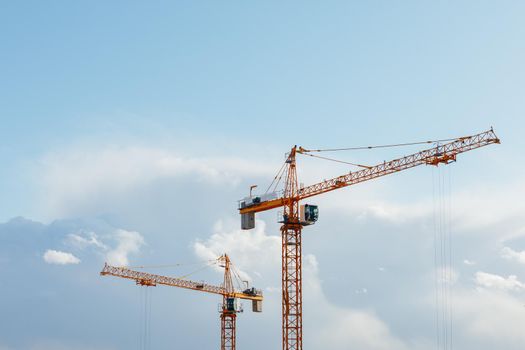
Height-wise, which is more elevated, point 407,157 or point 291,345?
point 407,157

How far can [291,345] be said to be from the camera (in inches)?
5012

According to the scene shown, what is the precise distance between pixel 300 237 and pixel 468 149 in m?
30.4

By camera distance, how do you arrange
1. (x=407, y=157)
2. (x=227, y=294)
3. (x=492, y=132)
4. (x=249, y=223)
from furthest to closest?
(x=227, y=294) < (x=249, y=223) < (x=407, y=157) < (x=492, y=132)

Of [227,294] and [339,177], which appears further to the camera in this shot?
[227,294]

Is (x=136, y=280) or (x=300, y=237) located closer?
(x=300, y=237)

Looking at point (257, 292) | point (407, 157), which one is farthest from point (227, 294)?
point (407, 157)

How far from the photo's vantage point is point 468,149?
11994 centimetres

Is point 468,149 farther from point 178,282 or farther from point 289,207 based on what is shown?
point 178,282

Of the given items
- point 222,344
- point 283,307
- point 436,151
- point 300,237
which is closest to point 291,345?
point 283,307

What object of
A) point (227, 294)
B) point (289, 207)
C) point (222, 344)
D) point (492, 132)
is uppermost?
point (492, 132)

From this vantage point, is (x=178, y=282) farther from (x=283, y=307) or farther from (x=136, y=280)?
(x=283, y=307)

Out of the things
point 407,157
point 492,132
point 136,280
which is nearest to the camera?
point 492,132

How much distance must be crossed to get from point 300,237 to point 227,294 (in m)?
68.7

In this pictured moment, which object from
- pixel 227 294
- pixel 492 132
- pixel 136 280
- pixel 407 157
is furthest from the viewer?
pixel 227 294
